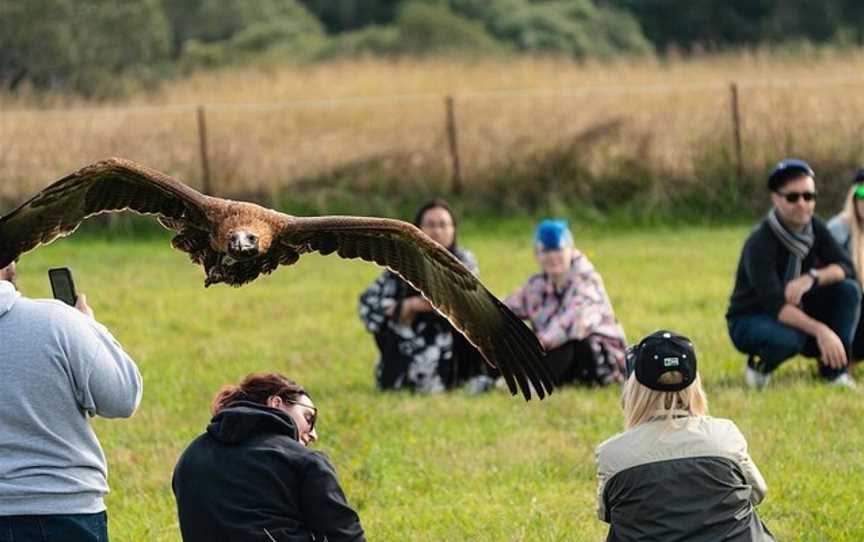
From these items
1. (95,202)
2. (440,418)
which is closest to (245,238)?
(95,202)

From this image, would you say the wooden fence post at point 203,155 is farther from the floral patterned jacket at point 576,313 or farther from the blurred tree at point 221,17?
the blurred tree at point 221,17

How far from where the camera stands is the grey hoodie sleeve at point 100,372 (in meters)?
5.09

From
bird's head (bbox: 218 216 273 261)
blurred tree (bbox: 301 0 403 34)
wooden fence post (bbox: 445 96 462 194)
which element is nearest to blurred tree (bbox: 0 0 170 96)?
blurred tree (bbox: 301 0 403 34)

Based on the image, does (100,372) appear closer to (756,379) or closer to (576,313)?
(576,313)

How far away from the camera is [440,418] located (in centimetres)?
934

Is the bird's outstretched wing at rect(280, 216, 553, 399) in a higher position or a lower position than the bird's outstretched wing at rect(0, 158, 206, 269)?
lower

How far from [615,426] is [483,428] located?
71 cm

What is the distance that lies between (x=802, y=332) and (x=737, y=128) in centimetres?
1024

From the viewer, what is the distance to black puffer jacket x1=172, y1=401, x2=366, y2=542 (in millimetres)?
5168

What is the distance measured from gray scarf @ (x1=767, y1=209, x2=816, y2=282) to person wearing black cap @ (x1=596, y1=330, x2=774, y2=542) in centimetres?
426

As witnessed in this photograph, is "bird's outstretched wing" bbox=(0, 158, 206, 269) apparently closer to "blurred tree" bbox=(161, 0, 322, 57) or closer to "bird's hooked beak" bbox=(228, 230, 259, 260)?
"bird's hooked beak" bbox=(228, 230, 259, 260)

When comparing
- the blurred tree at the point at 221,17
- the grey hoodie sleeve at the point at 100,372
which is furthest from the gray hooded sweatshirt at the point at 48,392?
the blurred tree at the point at 221,17

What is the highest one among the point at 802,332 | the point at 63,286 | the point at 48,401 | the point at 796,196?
the point at 63,286

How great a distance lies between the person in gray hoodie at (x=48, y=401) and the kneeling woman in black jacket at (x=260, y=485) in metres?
0.31
